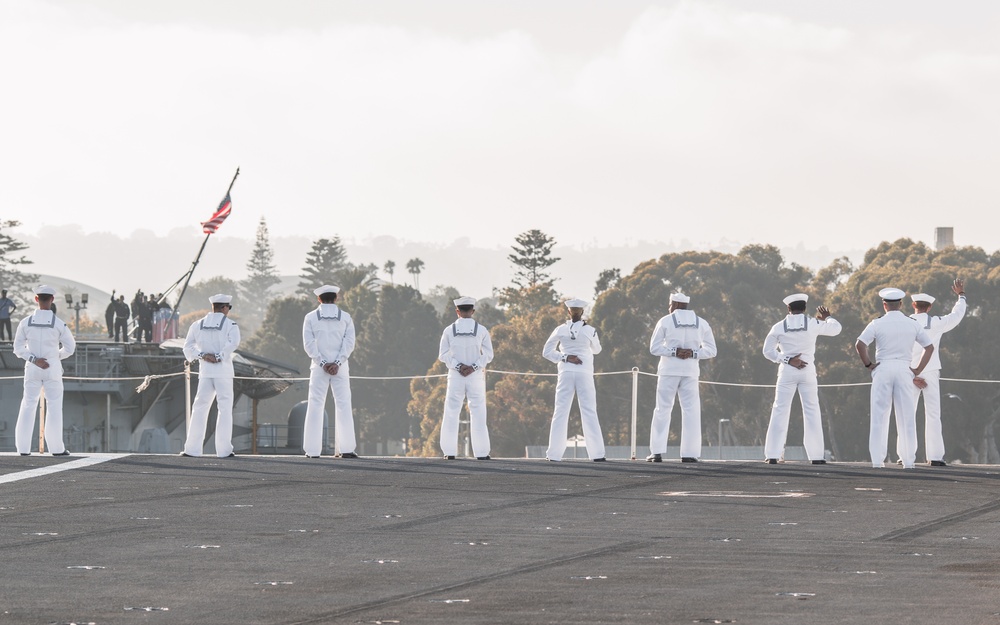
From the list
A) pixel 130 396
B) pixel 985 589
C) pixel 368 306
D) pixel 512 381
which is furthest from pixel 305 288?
pixel 985 589

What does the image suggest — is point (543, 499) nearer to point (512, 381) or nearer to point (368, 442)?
point (512, 381)

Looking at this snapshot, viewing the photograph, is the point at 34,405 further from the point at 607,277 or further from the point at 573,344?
the point at 607,277

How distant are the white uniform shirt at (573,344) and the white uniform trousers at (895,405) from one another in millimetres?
3437

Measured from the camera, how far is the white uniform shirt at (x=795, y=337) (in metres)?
18.1

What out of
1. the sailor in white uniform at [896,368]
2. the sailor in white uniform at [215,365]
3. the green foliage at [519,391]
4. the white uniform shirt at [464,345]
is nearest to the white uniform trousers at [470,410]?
the white uniform shirt at [464,345]

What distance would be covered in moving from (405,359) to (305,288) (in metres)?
40.8

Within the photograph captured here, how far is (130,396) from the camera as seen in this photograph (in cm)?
4234

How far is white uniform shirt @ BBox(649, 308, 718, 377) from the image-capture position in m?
18.5

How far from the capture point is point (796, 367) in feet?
59.8

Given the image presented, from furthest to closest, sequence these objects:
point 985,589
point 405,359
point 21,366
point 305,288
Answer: point 305,288
point 405,359
point 21,366
point 985,589

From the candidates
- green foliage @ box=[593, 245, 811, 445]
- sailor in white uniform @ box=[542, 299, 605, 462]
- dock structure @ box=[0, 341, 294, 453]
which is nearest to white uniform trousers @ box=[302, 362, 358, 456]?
sailor in white uniform @ box=[542, 299, 605, 462]

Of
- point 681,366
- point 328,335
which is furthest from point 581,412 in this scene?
point 328,335

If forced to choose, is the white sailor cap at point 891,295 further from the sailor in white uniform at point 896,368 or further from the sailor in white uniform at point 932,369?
the sailor in white uniform at point 932,369

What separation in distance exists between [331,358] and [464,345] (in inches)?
67.0
